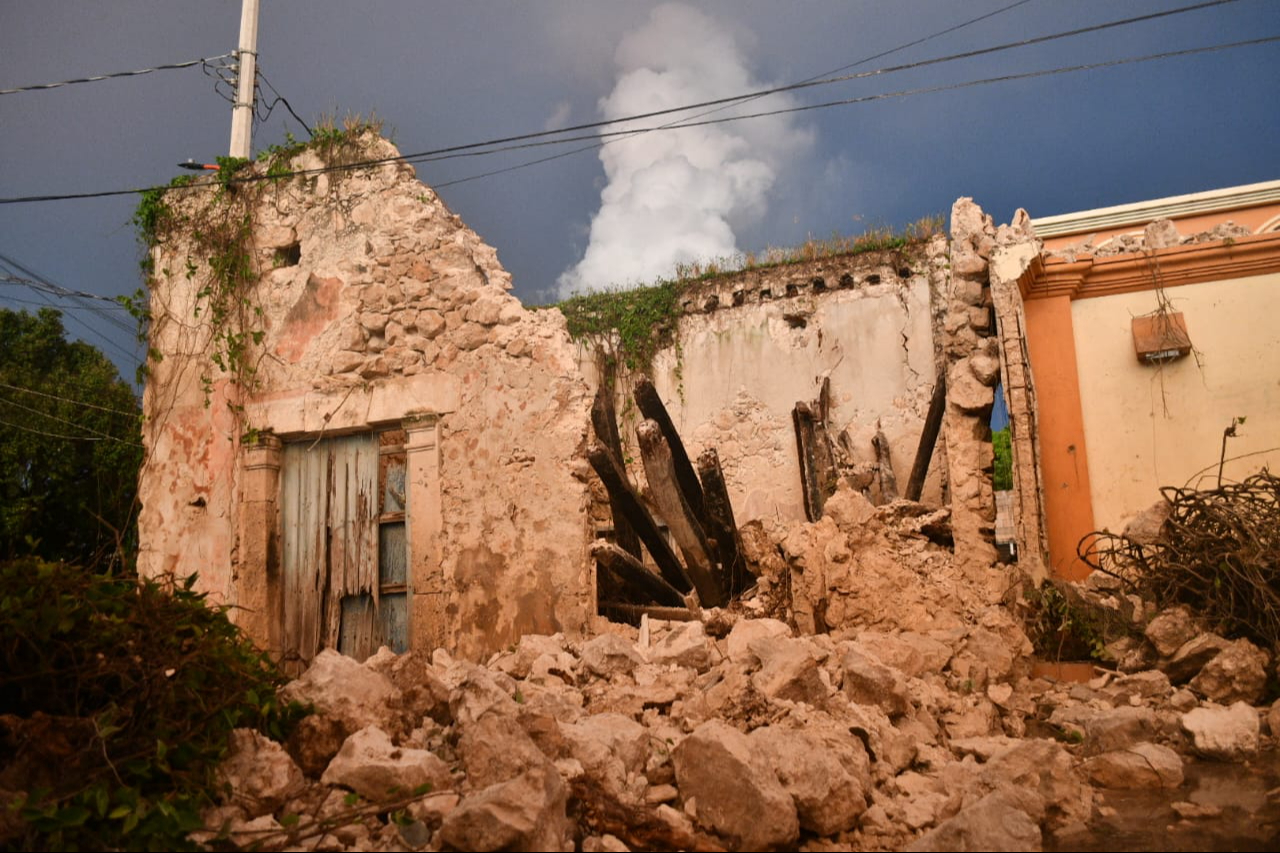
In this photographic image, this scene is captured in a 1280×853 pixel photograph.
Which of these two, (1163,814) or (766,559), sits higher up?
(766,559)

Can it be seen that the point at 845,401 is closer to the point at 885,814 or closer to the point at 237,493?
the point at 237,493

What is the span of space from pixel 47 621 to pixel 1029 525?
551 centimetres

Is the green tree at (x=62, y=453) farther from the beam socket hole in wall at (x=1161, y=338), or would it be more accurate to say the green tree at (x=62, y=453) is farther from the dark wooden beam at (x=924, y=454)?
the beam socket hole in wall at (x=1161, y=338)

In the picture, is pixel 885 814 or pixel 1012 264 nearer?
pixel 885 814

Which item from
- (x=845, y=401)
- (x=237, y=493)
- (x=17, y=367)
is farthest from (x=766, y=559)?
(x=17, y=367)

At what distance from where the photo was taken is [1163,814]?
11.1 feet

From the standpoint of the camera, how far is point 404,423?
22.8 ft

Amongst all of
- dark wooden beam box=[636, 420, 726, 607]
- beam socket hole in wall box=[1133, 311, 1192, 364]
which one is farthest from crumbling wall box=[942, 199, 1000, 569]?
dark wooden beam box=[636, 420, 726, 607]

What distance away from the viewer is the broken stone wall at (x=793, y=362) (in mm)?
11867

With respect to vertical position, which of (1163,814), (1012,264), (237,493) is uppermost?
(1012,264)

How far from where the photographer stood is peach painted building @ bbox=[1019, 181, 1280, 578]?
247 inches

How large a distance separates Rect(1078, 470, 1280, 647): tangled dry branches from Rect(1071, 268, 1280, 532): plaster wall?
19.0 inches

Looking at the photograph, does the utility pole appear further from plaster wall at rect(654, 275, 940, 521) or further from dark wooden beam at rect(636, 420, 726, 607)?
dark wooden beam at rect(636, 420, 726, 607)

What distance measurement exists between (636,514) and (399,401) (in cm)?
204
